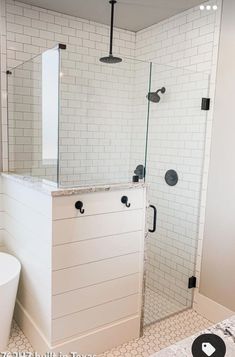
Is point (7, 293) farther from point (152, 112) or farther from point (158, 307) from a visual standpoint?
point (152, 112)

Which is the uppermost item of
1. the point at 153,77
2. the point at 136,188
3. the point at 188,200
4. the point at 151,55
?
the point at 151,55

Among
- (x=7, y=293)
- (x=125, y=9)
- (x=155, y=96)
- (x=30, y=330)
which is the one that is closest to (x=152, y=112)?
(x=155, y=96)

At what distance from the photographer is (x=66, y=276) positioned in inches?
73.7

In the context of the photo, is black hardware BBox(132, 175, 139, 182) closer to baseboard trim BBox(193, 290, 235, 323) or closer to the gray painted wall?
the gray painted wall

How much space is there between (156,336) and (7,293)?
1168mm

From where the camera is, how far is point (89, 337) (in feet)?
6.63

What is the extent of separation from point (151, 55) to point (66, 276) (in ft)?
7.62

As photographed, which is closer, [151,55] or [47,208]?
[47,208]

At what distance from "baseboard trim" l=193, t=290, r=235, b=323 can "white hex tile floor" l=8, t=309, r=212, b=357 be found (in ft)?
0.15

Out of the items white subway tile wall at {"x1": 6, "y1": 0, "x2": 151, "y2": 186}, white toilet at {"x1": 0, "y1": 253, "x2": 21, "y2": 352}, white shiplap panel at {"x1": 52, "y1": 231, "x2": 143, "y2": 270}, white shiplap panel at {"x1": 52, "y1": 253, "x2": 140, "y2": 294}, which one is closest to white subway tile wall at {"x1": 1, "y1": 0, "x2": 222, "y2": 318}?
white subway tile wall at {"x1": 6, "y1": 0, "x2": 151, "y2": 186}

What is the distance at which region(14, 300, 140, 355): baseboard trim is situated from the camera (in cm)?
194

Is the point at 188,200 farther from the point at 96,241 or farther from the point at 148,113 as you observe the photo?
the point at 96,241

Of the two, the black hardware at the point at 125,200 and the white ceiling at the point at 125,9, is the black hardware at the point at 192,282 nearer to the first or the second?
the black hardware at the point at 125,200

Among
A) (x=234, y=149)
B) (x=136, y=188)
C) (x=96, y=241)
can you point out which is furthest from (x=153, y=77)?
(x=96, y=241)
